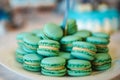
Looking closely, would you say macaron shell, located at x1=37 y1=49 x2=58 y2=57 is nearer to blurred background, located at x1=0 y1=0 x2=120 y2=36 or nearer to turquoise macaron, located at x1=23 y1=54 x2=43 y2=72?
turquoise macaron, located at x1=23 y1=54 x2=43 y2=72

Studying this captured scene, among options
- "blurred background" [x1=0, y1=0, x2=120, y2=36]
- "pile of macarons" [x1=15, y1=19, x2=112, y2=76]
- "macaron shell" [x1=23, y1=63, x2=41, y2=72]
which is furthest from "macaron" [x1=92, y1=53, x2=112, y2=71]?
"blurred background" [x1=0, y1=0, x2=120, y2=36]

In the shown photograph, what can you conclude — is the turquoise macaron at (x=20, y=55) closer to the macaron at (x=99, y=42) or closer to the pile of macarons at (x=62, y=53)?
the pile of macarons at (x=62, y=53)

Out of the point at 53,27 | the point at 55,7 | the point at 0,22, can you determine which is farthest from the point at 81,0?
the point at 53,27

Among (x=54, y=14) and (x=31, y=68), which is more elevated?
A: (x=54, y=14)

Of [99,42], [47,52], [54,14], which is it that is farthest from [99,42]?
[54,14]

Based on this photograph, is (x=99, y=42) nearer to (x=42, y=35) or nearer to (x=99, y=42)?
(x=99, y=42)

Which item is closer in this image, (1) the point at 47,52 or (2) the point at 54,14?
(1) the point at 47,52
